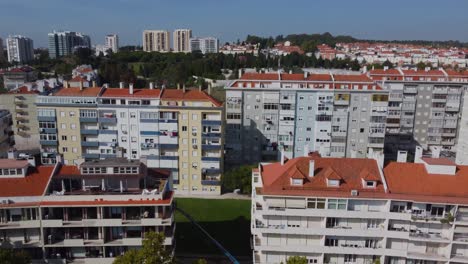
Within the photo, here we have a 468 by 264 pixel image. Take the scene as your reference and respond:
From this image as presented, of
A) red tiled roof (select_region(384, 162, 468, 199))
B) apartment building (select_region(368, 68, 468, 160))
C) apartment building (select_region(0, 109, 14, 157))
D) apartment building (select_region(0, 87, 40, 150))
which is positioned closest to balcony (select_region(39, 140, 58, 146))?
apartment building (select_region(0, 109, 14, 157))

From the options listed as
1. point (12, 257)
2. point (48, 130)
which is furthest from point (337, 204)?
point (48, 130)

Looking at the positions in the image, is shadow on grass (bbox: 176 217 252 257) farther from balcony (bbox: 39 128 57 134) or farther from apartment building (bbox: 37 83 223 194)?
balcony (bbox: 39 128 57 134)

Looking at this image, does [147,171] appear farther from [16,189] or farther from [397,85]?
[397,85]

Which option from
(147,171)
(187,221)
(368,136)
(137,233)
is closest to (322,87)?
(368,136)

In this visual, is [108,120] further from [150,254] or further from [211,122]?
[150,254]

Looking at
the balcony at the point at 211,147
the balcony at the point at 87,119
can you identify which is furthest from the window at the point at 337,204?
the balcony at the point at 87,119
